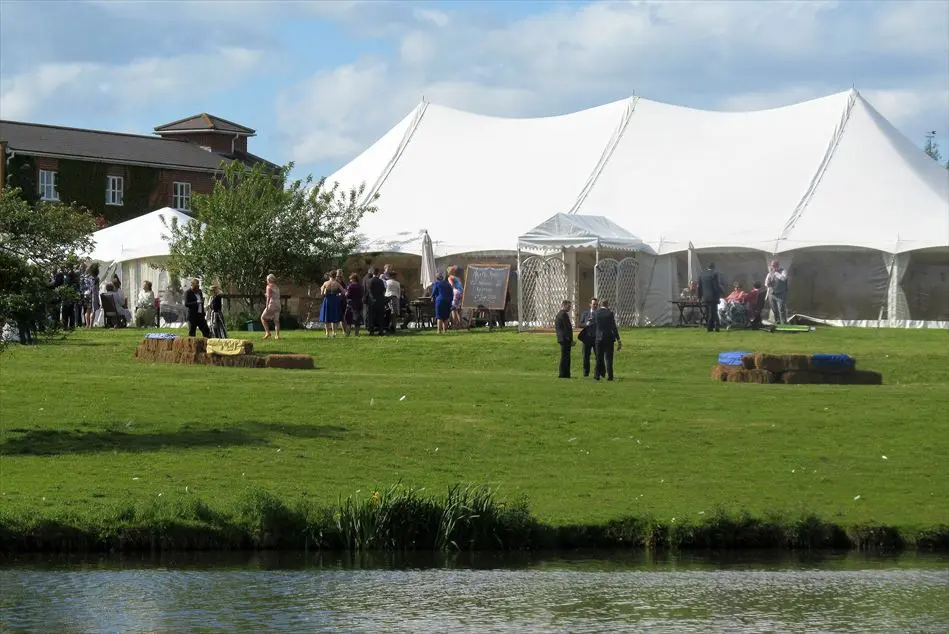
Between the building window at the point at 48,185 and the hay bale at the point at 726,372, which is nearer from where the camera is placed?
the hay bale at the point at 726,372

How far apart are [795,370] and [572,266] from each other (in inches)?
575

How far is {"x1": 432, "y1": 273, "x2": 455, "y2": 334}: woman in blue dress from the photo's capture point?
38.7 meters

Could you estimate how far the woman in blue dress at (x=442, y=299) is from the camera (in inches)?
1522

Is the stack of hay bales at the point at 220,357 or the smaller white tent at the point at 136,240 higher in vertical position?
the smaller white tent at the point at 136,240

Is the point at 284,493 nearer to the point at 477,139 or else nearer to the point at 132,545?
the point at 132,545

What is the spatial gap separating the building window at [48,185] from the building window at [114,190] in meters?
2.61

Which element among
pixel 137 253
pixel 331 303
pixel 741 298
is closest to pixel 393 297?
pixel 331 303

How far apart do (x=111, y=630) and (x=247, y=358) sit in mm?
15731

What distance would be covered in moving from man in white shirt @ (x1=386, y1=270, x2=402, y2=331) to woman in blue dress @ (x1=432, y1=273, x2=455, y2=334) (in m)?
0.89

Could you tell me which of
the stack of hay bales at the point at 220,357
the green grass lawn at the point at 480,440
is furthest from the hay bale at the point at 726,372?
the stack of hay bales at the point at 220,357

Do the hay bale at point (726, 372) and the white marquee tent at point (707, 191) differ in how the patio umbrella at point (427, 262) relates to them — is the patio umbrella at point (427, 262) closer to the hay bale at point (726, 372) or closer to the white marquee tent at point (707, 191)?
the white marquee tent at point (707, 191)

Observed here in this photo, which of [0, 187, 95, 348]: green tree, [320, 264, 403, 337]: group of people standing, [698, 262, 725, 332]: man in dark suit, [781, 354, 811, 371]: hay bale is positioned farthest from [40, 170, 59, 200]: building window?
[781, 354, 811, 371]: hay bale

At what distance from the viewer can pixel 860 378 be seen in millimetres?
28219

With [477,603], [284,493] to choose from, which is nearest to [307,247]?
[284,493]
